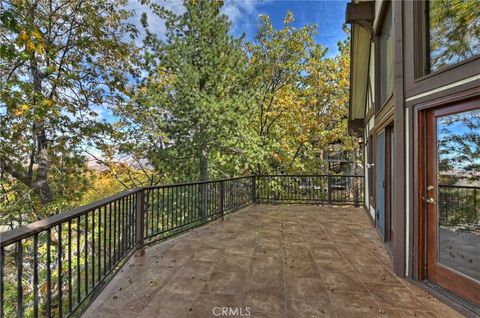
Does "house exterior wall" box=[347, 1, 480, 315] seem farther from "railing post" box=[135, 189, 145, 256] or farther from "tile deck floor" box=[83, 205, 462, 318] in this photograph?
"railing post" box=[135, 189, 145, 256]

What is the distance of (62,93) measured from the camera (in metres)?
5.30

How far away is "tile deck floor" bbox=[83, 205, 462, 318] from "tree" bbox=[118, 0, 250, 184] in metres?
3.82

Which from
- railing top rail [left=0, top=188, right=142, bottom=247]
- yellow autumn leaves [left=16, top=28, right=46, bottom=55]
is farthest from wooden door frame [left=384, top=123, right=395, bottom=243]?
yellow autumn leaves [left=16, top=28, right=46, bottom=55]

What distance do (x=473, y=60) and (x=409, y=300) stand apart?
2087 mm

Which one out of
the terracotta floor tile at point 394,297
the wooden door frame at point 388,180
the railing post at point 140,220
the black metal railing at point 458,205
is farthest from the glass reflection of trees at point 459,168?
the railing post at point 140,220

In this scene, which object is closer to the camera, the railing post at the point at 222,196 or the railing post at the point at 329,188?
the railing post at the point at 222,196

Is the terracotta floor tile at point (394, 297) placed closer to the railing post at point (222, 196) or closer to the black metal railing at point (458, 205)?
the black metal railing at point (458, 205)

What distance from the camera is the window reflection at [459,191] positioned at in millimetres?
2061

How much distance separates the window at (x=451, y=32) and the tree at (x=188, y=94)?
17.5 ft

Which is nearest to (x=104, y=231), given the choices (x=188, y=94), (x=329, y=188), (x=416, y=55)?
(x=416, y=55)

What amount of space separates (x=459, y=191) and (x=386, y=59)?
2633mm

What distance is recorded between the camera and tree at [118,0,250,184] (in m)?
7.03

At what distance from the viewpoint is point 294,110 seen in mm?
10578

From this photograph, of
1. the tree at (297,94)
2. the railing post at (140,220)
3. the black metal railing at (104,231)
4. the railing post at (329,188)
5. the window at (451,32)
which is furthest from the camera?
the tree at (297,94)
